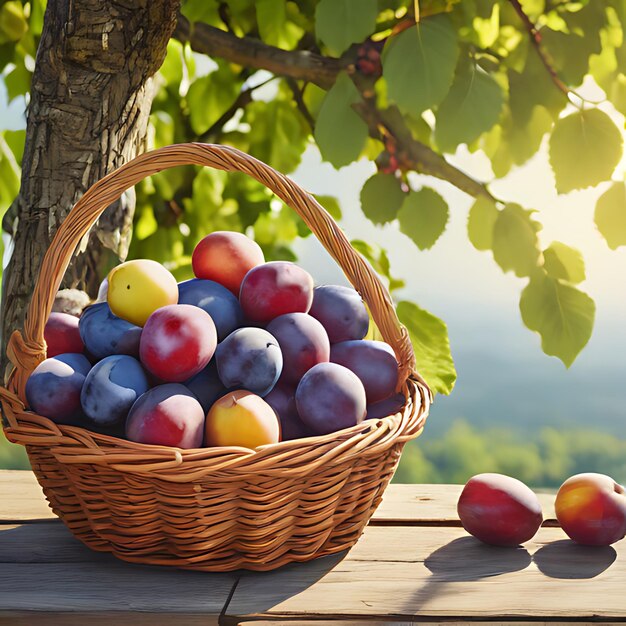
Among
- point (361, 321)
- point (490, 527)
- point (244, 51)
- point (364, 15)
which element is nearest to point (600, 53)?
point (364, 15)

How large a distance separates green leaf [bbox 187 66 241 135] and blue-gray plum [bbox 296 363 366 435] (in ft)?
3.46

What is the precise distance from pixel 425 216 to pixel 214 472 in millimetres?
781

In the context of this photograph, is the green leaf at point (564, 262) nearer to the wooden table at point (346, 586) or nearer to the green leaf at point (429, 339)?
the green leaf at point (429, 339)

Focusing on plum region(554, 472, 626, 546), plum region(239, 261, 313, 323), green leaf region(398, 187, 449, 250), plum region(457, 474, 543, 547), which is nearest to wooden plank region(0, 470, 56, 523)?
plum region(239, 261, 313, 323)

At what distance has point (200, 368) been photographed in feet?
2.40

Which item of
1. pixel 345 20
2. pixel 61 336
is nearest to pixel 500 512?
pixel 61 336

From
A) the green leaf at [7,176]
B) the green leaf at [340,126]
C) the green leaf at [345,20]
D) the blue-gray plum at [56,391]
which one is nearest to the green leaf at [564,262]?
the green leaf at [340,126]

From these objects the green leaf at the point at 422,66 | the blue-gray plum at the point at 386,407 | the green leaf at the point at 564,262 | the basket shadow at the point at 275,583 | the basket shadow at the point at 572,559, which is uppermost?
the green leaf at the point at 422,66

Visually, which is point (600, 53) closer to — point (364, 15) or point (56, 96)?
point (364, 15)

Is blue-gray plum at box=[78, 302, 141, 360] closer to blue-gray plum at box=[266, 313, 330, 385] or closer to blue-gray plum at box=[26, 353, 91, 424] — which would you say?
blue-gray plum at box=[26, 353, 91, 424]

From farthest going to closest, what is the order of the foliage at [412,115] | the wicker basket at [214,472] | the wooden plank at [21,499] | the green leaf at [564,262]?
the green leaf at [564,262]
the foliage at [412,115]
the wooden plank at [21,499]
the wicker basket at [214,472]

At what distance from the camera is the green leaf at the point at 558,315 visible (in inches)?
48.6

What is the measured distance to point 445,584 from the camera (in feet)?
2.41

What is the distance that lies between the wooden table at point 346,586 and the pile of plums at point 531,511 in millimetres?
16
